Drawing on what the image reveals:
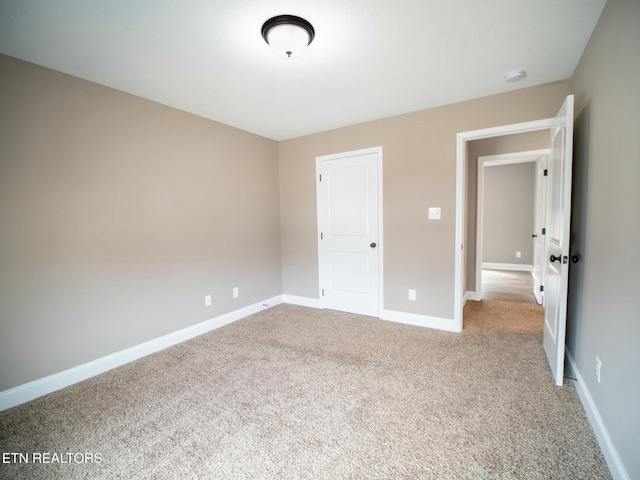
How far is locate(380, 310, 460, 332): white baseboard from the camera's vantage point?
319cm

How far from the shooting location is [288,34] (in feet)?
5.67

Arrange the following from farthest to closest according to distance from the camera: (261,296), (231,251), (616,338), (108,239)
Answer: (261,296)
(231,251)
(108,239)
(616,338)

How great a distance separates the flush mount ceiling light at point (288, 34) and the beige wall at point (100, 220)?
64.8 inches

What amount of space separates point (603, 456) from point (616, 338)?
616mm

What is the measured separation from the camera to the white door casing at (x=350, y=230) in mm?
3616

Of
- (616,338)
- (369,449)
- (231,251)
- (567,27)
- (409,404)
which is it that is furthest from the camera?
(231,251)

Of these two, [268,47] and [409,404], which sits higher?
[268,47]

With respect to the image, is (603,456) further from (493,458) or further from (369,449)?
(369,449)

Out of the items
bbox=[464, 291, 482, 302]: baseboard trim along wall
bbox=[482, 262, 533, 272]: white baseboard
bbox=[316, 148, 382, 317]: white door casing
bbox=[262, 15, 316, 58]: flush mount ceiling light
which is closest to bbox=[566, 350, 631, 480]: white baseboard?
bbox=[316, 148, 382, 317]: white door casing

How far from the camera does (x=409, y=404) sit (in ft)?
6.37

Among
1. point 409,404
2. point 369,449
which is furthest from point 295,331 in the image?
point 369,449

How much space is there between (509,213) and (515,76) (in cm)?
502

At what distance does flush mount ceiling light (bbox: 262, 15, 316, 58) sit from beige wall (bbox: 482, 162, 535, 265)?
628cm

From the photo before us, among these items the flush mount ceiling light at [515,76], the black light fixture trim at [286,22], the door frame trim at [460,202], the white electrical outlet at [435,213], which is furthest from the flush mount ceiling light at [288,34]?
the white electrical outlet at [435,213]
